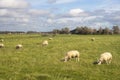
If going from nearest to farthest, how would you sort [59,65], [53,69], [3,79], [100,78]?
[3,79], [100,78], [53,69], [59,65]

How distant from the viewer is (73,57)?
2753cm

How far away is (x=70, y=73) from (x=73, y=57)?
328 inches

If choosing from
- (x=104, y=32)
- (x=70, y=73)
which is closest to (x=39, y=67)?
(x=70, y=73)

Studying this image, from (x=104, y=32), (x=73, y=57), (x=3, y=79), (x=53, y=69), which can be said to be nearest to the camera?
(x=3, y=79)

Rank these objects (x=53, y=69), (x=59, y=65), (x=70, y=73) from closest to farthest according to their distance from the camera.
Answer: (x=70, y=73)
(x=53, y=69)
(x=59, y=65)

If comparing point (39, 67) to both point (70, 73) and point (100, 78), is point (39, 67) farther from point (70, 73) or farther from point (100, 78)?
point (100, 78)

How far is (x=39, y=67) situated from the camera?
21.8m

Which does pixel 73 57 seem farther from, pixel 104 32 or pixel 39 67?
pixel 104 32

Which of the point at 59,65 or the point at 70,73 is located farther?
the point at 59,65

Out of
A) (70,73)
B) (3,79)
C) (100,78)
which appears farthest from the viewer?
(70,73)

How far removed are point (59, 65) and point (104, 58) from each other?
4405 millimetres

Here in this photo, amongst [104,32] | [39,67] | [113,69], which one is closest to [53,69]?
[39,67]

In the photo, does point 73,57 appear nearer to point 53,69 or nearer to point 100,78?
point 53,69

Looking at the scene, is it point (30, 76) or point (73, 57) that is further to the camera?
point (73, 57)
